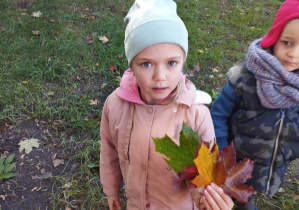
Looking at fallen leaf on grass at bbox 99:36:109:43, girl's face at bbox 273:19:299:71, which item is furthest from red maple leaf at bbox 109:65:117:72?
girl's face at bbox 273:19:299:71

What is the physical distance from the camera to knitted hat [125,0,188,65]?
3.84 feet

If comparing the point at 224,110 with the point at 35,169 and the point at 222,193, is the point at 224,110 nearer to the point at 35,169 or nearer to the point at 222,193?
the point at 222,193

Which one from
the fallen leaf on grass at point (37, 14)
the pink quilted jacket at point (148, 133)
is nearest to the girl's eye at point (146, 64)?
the pink quilted jacket at point (148, 133)

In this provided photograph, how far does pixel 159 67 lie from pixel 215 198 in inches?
25.2

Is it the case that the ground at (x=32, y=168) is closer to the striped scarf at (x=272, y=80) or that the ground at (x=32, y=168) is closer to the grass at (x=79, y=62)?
the grass at (x=79, y=62)

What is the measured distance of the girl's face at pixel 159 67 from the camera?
119cm

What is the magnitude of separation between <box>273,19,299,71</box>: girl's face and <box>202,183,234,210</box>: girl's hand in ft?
3.09

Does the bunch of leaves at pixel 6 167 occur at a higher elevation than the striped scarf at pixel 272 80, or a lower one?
lower

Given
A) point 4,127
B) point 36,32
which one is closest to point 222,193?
point 4,127

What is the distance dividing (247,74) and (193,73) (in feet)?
6.84

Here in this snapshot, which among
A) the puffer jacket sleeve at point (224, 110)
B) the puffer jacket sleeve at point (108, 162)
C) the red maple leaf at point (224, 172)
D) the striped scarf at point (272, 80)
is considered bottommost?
the puffer jacket sleeve at point (108, 162)

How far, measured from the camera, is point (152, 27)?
1183 millimetres

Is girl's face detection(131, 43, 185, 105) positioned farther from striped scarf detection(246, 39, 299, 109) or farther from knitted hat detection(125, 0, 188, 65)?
striped scarf detection(246, 39, 299, 109)

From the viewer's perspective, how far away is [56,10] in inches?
162
